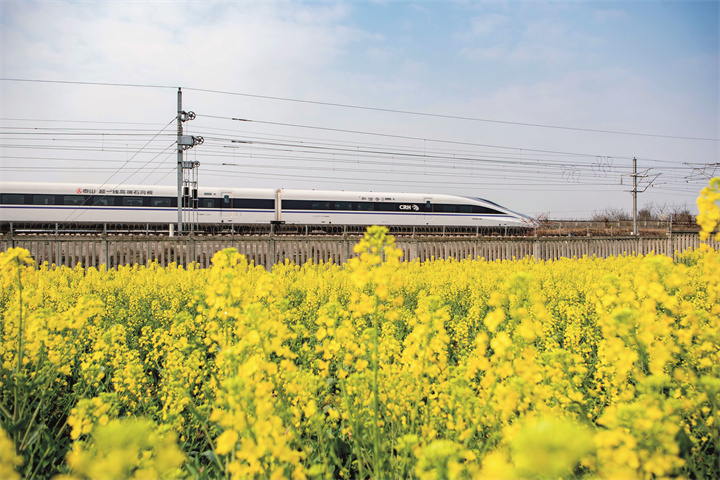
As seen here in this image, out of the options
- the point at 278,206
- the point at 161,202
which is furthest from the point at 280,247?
the point at 161,202

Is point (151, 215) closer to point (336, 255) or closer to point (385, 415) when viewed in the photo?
point (336, 255)

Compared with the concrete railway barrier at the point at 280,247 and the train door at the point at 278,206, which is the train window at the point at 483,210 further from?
the concrete railway barrier at the point at 280,247

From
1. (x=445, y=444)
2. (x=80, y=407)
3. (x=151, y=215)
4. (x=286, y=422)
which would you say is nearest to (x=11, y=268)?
(x=80, y=407)

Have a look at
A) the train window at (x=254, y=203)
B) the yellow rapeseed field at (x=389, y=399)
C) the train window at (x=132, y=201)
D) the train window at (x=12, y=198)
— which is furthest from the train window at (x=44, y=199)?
the yellow rapeseed field at (x=389, y=399)

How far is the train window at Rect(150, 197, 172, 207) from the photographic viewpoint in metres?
21.2

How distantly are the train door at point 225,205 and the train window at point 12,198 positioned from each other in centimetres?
929

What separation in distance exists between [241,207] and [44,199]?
374 inches

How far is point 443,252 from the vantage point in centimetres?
1095

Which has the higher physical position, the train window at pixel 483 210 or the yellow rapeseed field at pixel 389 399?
the train window at pixel 483 210

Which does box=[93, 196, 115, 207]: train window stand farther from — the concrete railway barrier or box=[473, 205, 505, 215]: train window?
box=[473, 205, 505, 215]: train window

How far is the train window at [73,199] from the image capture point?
20125 millimetres

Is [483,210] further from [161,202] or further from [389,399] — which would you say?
[389,399]

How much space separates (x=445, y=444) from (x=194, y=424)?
5.82 ft

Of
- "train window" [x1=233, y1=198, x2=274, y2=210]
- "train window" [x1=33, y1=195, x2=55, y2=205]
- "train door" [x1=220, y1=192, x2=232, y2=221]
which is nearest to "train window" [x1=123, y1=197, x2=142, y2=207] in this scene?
"train window" [x1=33, y1=195, x2=55, y2=205]
